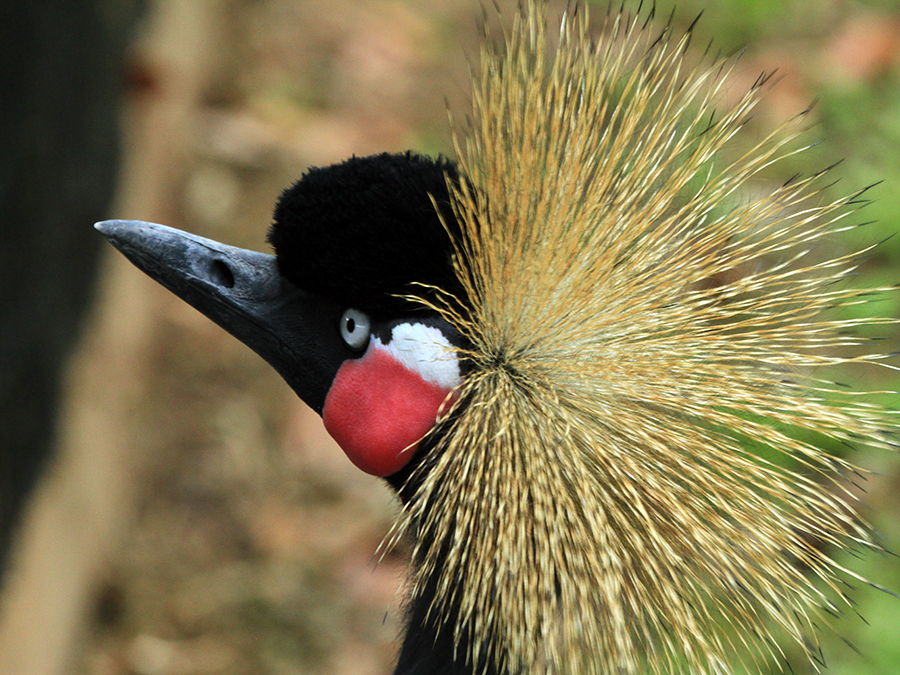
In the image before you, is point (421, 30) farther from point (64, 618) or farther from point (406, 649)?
point (406, 649)

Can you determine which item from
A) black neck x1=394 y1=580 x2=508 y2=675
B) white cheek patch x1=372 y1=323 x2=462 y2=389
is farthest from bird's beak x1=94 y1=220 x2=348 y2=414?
black neck x1=394 y1=580 x2=508 y2=675

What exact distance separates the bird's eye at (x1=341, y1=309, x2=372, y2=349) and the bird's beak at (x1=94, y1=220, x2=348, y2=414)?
0.06 meters

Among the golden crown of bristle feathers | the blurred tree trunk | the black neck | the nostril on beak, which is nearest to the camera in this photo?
the golden crown of bristle feathers

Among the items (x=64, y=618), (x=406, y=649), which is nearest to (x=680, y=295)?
(x=406, y=649)

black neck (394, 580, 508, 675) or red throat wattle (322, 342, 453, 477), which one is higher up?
red throat wattle (322, 342, 453, 477)

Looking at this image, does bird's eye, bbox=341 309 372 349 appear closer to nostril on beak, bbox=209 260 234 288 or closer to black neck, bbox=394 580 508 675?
nostril on beak, bbox=209 260 234 288

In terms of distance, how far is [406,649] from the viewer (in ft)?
3.60

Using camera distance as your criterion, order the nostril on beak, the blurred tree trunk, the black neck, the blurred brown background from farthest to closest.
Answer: the blurred brown background, the blurred tree trunk, the nostril on beak, the black neck

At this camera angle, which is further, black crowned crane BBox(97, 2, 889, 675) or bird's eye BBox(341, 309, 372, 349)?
bird's eye BBox(341, 309, 372, 349)

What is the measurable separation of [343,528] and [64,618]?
0.68 metres

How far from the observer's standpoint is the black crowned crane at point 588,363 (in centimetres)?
86

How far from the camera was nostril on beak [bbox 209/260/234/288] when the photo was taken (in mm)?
1104

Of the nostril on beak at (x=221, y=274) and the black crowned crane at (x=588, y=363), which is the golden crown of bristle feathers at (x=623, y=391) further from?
the nostril on beak at (x=221, y=274)

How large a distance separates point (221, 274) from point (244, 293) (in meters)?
0.05
